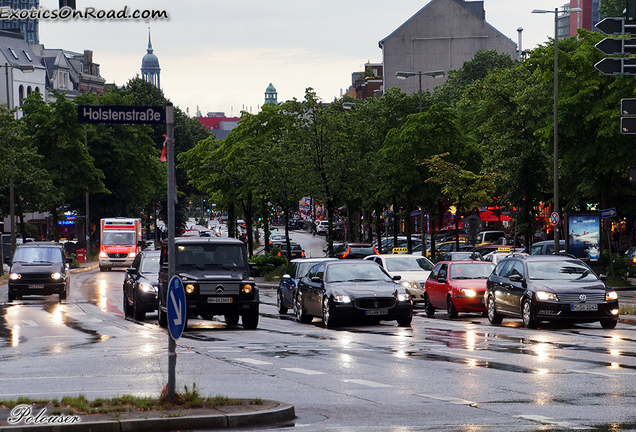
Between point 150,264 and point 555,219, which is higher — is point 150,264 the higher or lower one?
the lower one

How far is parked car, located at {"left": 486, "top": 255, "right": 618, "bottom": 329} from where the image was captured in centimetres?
Answer: 2194

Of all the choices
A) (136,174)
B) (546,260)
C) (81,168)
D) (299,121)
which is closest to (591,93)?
(299,121)

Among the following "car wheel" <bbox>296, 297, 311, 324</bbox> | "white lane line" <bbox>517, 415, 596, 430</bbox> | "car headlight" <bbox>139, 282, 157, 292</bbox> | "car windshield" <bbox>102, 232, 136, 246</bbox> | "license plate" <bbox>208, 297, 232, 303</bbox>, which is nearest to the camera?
"white lane line" <bbox>517, 415, 596, 430</bbox>

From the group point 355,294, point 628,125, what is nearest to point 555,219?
point 355,294

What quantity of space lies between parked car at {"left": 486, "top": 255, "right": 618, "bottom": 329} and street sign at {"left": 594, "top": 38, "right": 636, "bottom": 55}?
5350 mm

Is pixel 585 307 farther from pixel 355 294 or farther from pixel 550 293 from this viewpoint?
pixel 355 294

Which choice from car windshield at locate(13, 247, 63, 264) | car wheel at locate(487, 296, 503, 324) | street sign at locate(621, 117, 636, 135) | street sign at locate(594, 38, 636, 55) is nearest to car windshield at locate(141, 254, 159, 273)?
car wheel at locate(487, 296, 503, 324)

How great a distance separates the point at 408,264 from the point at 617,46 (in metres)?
14.0

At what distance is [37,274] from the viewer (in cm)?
3641

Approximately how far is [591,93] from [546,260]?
799 inches

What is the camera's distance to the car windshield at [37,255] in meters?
37.2

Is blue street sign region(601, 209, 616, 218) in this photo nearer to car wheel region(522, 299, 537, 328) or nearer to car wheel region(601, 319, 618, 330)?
car wheel region(601, 319, 618, 330)

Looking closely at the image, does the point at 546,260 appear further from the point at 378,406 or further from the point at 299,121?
the point at 299,121

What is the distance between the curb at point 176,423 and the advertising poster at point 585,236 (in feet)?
99.6
